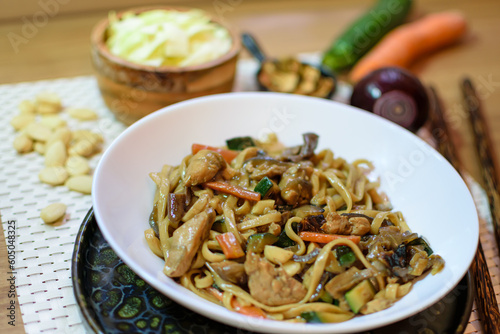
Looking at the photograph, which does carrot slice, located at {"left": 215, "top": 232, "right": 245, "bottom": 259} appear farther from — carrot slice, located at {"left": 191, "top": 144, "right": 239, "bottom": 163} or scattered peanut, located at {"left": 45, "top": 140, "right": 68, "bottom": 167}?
scattered peanut, located at {"left": 45, "top": 140, "right": 68, "bottom": 167}

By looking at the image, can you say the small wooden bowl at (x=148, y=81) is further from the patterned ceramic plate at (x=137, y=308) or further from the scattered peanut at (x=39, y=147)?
the patterned ceramic plate at (x=137, y=308)

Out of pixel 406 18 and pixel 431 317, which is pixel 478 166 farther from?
pixel 406 18

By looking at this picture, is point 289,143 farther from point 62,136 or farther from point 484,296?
point 62,136

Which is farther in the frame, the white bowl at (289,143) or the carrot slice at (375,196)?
the carrot slice at (375,196)

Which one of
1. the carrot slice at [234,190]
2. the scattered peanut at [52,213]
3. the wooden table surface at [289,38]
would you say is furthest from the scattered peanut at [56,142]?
the carrot slice at [234,190]

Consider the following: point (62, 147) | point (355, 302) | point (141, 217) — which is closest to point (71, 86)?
point (62, 147)

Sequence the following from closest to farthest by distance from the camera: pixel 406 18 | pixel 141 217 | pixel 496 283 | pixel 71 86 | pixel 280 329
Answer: pixel 280 329 < pixel 141 217 < pixel 496 283 < pixel 71 86 < pixel 406 18
